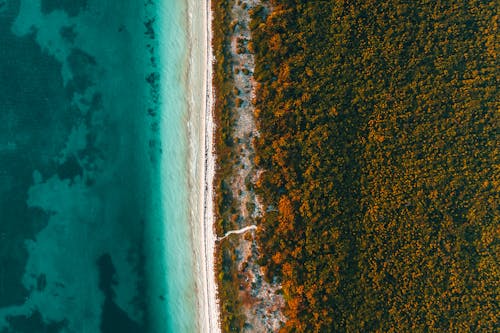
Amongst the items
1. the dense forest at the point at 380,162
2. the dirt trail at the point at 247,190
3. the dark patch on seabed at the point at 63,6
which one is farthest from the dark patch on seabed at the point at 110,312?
the dark patch on seabed at the point at 63,6

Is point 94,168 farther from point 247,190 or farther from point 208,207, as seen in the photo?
point 247,190

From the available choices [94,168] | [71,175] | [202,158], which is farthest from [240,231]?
[71,175]

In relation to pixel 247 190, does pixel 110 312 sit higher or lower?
lower

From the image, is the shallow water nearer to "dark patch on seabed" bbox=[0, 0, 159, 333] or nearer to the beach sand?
"dark patch on seabed" bbox=[0, 0, 159, 333]

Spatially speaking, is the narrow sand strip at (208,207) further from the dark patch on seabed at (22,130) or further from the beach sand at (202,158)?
the dark patch on seabed at (22,130)

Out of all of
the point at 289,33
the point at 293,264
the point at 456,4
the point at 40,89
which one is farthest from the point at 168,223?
the point at 456,4

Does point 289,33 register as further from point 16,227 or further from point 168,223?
point 16,227
